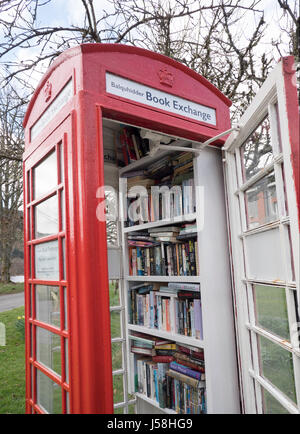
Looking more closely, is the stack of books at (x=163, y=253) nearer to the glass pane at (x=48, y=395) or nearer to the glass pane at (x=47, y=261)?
the glass pane at (x=47, y=261)

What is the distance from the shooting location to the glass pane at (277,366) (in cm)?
146

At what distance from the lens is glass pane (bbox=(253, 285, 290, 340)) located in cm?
150

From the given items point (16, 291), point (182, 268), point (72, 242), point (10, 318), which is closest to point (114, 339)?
point (182, 268)

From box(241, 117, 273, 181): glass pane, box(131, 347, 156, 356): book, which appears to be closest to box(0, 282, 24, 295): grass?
box(131, 347, 156, 356): book

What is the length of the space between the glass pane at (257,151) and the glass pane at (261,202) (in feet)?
0.28

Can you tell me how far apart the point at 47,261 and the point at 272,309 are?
50.8 inches

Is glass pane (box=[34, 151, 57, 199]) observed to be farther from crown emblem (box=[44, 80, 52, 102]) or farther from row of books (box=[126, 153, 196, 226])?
row of books (box=[126, 153, 196, 226])

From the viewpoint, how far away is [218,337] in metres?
2.04

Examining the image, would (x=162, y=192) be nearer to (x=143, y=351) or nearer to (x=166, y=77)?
(x=166, y=77)

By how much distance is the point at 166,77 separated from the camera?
1.89 m

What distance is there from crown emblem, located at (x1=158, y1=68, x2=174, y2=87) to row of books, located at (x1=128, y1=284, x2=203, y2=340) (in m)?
1.46

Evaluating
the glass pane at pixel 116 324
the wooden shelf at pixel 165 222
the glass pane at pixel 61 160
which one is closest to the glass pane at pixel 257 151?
the wooden shelf at pixel 165 222
